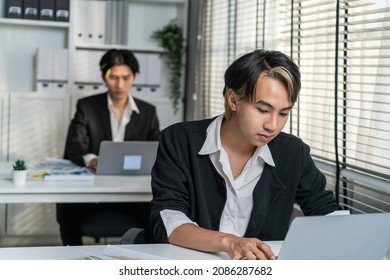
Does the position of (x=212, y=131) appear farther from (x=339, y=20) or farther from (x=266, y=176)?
(x=339, y=20)

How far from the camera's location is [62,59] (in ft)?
16.3

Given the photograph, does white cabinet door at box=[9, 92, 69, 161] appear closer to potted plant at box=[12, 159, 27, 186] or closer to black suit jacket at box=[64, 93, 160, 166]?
black suit jacket at box=[64, 93, 160, 166]

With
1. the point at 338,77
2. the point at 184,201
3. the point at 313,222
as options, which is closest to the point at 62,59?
the point at 338,77

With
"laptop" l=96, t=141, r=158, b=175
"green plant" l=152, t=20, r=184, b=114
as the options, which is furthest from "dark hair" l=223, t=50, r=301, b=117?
"green plant" l=152, t=20, r=184, b=114

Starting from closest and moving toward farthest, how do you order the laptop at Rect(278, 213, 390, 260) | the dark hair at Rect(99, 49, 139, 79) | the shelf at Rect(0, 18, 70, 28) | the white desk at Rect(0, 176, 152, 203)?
the laptop at Rect(278, 213, 390, 260) → the white desk at Rect(0, 176, 152, 203) → the dark hair at Rect(99, 49, 139, 79) → the shelf at Rect(0, 18, 70, 28)

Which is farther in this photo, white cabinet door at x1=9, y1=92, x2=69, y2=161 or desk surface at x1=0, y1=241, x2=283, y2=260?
white cabinet door at x1=9, y1=92, x2=69, y2=161

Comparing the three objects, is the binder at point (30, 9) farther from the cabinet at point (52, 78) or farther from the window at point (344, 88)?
the window at point (344, 88)

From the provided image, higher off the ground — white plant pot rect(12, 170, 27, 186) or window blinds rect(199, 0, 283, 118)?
window blinds rect(199, 0, 283, 118)

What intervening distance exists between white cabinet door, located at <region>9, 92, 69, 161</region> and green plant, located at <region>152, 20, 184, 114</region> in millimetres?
839

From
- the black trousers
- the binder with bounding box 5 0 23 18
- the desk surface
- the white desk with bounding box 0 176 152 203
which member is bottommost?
the black trousers

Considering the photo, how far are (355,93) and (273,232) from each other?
83 cm

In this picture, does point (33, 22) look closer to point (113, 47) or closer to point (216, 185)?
point (113, 47)

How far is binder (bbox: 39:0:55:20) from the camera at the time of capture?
4898 mm

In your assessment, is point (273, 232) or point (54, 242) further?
point (54, 242)
